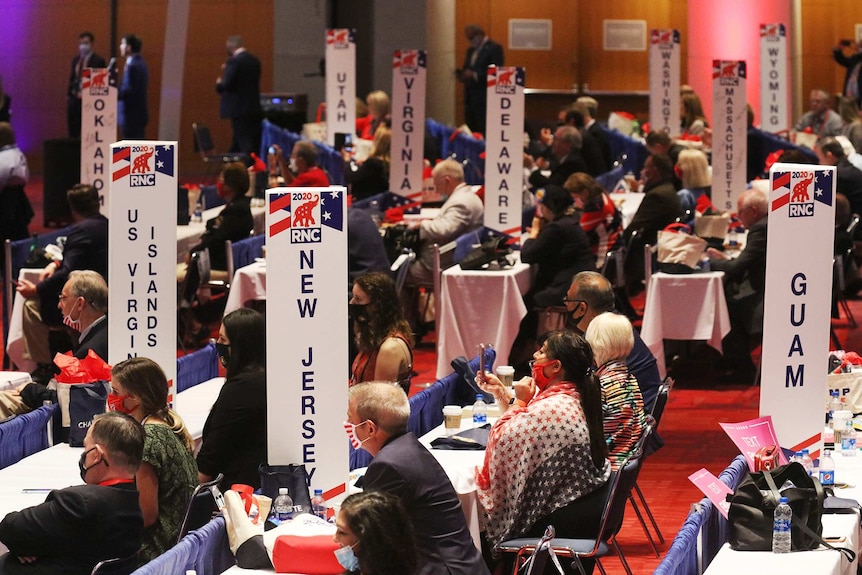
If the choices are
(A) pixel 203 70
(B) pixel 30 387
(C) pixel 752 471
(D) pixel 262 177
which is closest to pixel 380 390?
(C) pixel 752 471

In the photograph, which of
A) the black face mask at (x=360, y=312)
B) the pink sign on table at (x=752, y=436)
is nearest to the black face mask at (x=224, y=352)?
the black face mask at (x=360, y=312)

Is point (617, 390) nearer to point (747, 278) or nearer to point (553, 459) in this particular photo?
point (553, 459)

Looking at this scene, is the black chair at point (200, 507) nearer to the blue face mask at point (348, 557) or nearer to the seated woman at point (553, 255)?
the blue face mask at point (348, 557)

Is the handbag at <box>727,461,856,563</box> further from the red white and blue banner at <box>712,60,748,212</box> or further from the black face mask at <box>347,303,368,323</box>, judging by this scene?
the red white and blue banner at <box>712,60,748,212</box>

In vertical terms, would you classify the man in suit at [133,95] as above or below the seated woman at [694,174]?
above

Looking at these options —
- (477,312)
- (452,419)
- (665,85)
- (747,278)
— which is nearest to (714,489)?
(452,419)

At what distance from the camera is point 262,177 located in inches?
477

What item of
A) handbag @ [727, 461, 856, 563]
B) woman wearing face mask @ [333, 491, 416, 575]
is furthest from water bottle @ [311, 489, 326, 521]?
handbag @ [727, 461, 856, 563]

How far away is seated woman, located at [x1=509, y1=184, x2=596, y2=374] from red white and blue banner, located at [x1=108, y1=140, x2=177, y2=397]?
131 inches

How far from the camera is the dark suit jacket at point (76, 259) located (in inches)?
334

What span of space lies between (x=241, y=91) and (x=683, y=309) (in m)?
8.81

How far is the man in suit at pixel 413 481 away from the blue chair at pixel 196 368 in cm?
242

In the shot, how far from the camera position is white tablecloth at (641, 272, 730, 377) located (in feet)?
29.1

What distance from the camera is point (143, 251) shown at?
19.7 ft
